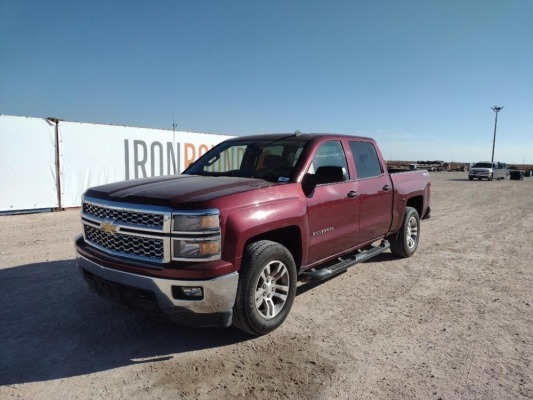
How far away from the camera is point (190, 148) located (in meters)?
15.2

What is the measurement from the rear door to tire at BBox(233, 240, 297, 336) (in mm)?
1628

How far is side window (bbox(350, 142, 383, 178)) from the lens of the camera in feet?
16.9

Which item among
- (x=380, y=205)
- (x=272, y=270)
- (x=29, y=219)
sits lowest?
(x=29, y=219)

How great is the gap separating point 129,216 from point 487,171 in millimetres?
37465

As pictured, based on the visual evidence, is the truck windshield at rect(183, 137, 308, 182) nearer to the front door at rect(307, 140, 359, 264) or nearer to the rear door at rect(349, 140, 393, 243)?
the front door at rect(307, 140, 359, 264)

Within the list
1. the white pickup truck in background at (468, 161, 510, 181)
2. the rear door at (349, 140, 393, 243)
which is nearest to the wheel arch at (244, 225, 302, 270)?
the rear door at (349, 140, 393, 243)

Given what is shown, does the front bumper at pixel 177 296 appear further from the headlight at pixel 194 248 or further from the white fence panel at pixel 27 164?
the white fence panel at pixel 27 164

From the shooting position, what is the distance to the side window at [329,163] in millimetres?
4004

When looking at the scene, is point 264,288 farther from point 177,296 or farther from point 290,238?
point 177,296

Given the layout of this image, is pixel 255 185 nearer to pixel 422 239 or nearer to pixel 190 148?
pixel 422 239

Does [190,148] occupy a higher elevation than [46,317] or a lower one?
higher

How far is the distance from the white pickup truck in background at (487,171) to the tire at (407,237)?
31.7 meters

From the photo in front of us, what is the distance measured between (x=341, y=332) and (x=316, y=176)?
5.14ft

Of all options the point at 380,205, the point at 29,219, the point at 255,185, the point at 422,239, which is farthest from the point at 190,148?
the point at 255,185
